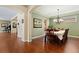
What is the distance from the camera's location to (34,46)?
2254 millimetres

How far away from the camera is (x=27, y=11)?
2.25m

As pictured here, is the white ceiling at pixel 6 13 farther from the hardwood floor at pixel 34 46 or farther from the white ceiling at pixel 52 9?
the white ceiling at pixel 52 9

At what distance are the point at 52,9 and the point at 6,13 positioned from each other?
1.13 meters

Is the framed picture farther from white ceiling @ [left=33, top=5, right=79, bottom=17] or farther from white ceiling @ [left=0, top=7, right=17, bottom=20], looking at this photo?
white ceiling @ [left=0, top=7, right=17, bottom=20]

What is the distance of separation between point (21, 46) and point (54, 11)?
3.92ft

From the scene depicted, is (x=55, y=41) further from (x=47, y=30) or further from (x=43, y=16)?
(x=43, y=16)

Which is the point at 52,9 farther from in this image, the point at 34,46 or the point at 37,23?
the point at 34,46

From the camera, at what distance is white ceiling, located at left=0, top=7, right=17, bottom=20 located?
212cm

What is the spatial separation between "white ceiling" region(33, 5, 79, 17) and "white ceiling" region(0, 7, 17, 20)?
1.80ft

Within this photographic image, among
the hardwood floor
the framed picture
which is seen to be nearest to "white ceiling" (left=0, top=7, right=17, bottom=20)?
the hardwood floor
